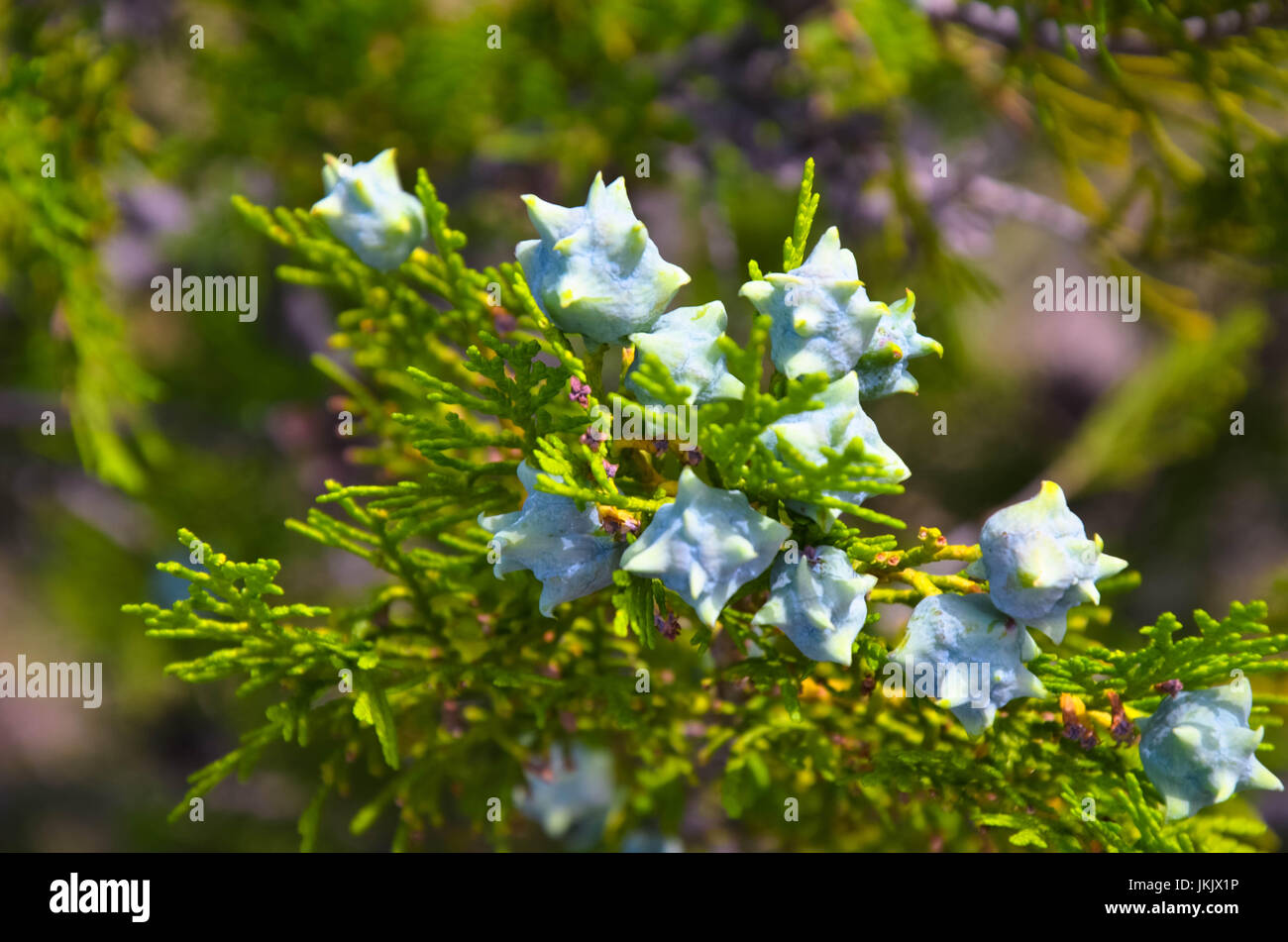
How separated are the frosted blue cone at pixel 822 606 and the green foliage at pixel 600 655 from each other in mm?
39

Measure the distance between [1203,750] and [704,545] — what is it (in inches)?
16.4

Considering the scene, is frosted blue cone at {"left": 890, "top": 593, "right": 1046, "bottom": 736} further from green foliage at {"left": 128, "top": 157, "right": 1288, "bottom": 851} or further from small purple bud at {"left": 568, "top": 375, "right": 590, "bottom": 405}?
small purple bud at {"left": 568, "top": 375, "right": 590, "bottom": 405}

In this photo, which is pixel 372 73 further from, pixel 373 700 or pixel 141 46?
pixel 373 700

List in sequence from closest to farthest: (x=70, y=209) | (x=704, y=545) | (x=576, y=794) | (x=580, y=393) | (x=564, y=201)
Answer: (x=704, y=545) → (x=580, y=393) → (x=70, y=209) → (x=576, y=794) → (x=564, y=201)

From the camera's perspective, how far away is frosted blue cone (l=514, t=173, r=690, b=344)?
25.4 inches

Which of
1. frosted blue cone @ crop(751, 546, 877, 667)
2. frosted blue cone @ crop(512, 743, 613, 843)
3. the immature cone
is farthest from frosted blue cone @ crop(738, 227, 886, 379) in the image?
frosted blue cone @ crop(512, 743, 613, 843)

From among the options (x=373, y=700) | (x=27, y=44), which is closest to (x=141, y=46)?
(x=27, y=44)

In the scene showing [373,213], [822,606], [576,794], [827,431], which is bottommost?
[576,794]

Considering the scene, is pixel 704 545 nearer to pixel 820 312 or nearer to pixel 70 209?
pixel 820 312

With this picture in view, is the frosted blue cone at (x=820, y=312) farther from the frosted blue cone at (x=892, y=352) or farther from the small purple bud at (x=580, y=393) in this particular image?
the small purple bud at (x=580, y=393)

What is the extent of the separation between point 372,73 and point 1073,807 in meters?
1.57

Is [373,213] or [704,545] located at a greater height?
[373,213]

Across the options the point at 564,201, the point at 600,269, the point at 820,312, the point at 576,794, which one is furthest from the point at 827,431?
the point at 564,201

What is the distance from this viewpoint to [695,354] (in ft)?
2.10
